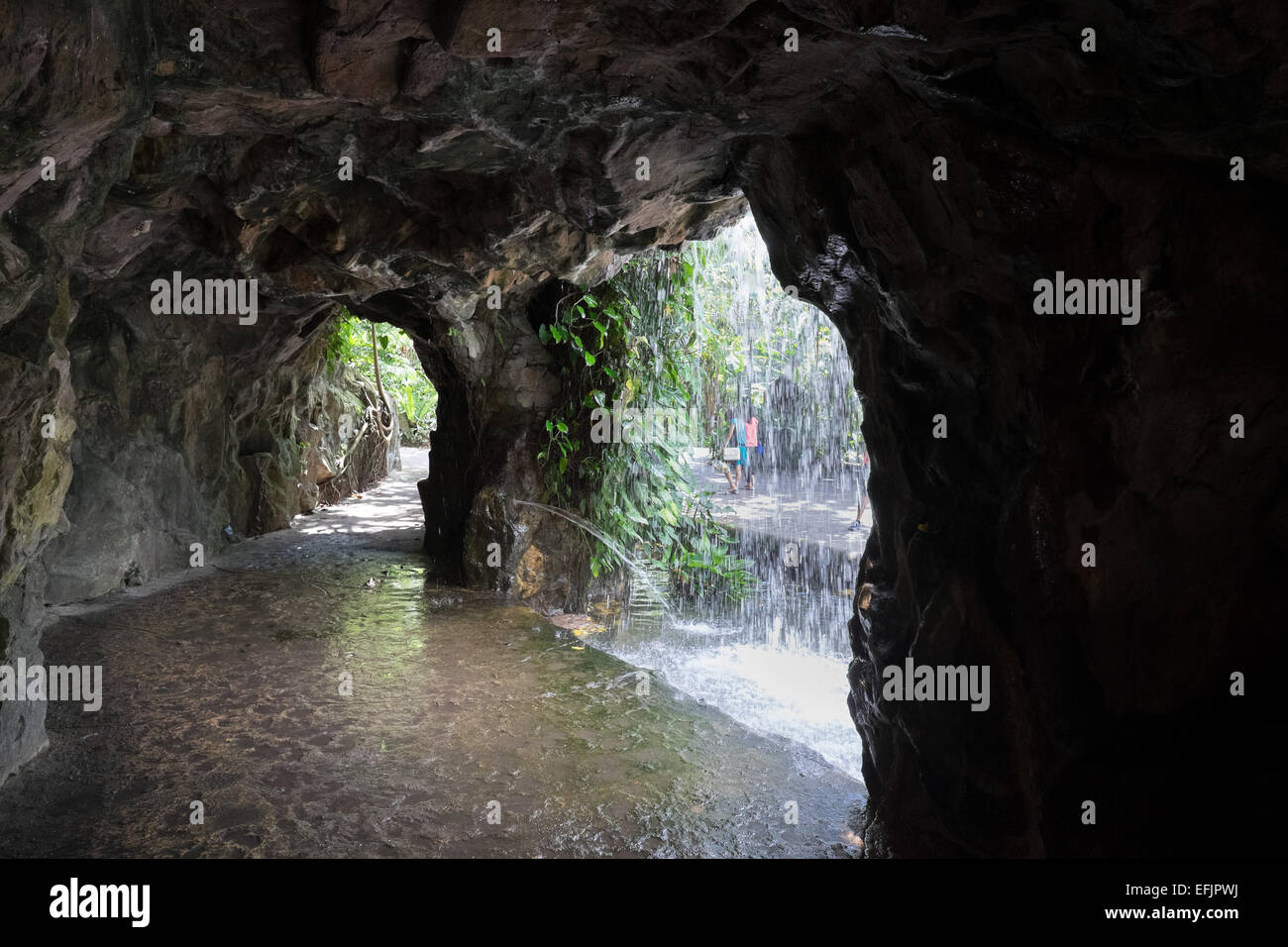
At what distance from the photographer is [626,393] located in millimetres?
8414

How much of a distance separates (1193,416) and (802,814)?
2.52 meters

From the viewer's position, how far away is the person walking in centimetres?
1389

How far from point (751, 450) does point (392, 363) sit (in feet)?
26.6

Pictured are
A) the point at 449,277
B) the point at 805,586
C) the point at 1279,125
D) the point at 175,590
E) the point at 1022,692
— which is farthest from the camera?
the point at 805,586

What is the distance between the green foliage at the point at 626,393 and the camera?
8367mm

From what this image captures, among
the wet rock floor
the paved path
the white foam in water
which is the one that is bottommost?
the white foam in water

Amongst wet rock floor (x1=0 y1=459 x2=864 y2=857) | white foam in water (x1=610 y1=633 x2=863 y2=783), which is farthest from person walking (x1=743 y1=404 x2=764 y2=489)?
wet rock floor (x1=0 y1=459 x2=864 y2=857)

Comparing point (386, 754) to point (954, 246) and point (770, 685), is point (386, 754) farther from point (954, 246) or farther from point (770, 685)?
point (770, 685)

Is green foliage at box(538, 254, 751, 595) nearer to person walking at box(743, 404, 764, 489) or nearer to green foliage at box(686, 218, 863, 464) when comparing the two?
green foliage at box(686, 218, 863, 464)

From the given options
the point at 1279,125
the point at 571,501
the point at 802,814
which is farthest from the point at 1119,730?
the point at 571,501

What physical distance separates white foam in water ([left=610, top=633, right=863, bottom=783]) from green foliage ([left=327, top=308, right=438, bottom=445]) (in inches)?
180

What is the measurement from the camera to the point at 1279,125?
89.9 inches

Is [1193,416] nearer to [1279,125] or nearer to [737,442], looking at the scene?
[1279,125]

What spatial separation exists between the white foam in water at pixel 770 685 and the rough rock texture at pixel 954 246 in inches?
86.5
